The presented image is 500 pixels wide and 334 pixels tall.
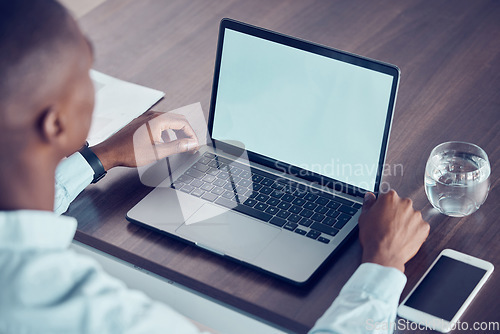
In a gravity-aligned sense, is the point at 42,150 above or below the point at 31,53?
below

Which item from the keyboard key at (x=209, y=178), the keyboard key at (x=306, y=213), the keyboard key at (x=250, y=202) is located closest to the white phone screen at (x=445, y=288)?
the keyboard key at (x=306, y=213)

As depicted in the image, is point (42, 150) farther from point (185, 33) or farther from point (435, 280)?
point (185, 33)

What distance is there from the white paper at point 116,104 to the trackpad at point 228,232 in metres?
0.36

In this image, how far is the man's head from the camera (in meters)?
0.78

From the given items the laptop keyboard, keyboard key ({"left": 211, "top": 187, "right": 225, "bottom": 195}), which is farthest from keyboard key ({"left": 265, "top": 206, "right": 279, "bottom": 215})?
keyboard key ({"left": 211, "top": 187, "right": 225, "bottom": 195})

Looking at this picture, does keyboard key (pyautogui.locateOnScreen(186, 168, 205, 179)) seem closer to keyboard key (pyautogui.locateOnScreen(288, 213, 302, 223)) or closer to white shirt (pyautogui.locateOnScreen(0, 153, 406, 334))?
keyboard key (pyautogui.locateOnScreen(288, 213, 302, 223))

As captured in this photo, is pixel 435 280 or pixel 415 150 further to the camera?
pixel 415 150

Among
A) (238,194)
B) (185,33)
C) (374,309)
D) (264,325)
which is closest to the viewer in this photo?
(374,309)

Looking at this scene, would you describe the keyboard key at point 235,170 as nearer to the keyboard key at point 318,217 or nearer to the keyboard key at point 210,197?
the keyboard key at point 210,197

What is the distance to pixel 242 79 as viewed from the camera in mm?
1247

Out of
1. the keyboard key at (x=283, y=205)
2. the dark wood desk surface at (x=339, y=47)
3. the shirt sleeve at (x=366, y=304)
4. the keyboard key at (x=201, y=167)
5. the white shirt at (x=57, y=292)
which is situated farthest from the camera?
the keyboard key at (x=201, y=167)

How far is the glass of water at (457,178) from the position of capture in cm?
112

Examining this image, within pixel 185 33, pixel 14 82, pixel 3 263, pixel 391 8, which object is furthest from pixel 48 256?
pixel 391 8

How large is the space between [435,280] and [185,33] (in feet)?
3.13
